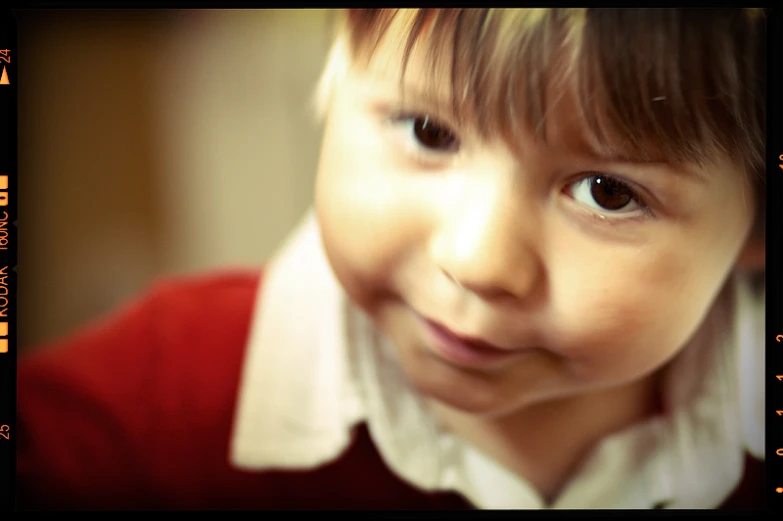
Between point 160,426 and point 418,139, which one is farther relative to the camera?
point 160,426

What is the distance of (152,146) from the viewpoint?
505 millimetres

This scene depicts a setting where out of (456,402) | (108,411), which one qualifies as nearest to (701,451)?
(456,402)

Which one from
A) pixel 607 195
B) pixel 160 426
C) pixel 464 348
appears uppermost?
pixel 607 195

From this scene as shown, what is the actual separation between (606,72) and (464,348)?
0.56 ft

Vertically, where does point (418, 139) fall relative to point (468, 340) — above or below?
above

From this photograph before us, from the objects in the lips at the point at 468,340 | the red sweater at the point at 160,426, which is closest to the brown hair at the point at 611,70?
the lips at the point at 468,340

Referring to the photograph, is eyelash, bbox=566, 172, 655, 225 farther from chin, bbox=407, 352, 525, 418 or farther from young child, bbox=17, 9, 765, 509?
chin, bbox=407, 352, 525, 418

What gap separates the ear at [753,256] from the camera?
45 cm

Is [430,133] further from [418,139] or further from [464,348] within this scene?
[464,348]

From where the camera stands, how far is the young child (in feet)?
1.22

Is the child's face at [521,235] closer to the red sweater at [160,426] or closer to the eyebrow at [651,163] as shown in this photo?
the eyebrow at [651,163]

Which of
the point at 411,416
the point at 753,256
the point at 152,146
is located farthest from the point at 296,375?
the point at 753,256

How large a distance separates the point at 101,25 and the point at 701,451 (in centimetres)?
49

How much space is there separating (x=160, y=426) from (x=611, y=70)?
38cm
